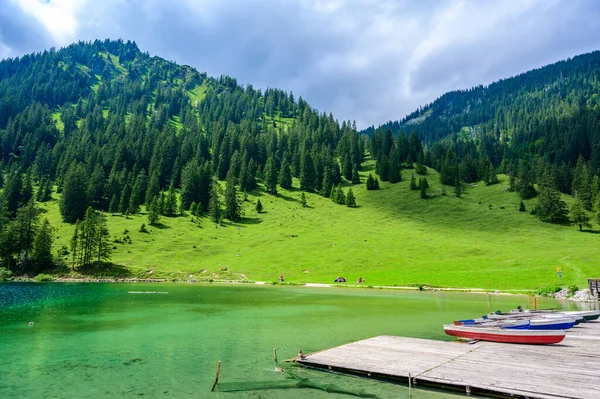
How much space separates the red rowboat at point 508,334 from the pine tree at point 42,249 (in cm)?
11372

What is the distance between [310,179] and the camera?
628 feet

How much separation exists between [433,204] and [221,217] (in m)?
92.2

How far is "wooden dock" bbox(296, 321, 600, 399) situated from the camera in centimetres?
1628

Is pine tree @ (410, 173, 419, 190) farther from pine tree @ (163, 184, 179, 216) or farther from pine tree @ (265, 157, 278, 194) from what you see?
pine tree @ (163, 184, 179, 216)

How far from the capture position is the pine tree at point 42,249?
103062mm

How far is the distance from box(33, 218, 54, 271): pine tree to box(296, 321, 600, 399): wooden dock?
361 feet

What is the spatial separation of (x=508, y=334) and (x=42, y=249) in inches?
4655

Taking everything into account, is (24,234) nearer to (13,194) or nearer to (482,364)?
(13,194)

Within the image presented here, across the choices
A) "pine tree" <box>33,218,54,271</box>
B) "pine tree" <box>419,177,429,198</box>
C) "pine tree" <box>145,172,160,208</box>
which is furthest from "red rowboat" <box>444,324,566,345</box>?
"pine tree" <box>145,172,160,208</box>

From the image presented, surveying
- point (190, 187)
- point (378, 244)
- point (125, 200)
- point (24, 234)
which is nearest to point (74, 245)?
point (24, 234)

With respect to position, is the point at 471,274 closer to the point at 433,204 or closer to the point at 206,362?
the point at 206,362

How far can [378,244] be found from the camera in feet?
375

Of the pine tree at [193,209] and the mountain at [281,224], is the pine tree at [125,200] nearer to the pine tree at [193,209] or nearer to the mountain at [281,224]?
the mountain at [281,224]

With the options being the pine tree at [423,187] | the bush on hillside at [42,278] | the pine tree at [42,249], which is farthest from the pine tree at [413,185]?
the bush on hillside at [42,278]
